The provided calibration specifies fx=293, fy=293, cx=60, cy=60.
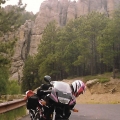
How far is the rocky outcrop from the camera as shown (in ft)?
287

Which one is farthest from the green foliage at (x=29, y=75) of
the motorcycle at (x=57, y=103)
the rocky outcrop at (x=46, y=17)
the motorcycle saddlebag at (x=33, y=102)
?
the motorcycle at (x=57, y=103)

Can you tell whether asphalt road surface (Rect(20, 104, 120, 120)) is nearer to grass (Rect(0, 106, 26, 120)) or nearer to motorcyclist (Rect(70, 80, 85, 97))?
grass (Rect(0, 106, 26, 120))

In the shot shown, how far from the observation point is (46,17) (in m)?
96.1

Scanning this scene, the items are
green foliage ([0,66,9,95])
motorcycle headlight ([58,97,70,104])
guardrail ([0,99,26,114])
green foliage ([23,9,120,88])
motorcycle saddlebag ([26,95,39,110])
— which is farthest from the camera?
green foliage ([23,9,120,88])

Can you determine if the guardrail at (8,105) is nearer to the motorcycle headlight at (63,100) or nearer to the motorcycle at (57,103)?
the motorcycle at (57,103)

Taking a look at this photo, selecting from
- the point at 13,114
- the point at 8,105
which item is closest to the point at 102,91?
the point at 13,114

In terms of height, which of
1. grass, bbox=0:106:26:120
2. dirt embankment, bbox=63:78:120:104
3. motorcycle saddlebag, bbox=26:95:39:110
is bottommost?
dirt embankment, bbox=63:78:120:104

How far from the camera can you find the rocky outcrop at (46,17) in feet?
287

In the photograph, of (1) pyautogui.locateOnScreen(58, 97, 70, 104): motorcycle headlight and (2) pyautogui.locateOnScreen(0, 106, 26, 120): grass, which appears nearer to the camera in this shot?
(1) pyautogui.locateOnScreen(58, 97, 70, 104): motorcycle headlight

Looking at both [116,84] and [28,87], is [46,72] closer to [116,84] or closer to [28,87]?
[28,87]

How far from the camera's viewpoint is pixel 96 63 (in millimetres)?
58094

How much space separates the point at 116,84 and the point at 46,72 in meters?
21.3

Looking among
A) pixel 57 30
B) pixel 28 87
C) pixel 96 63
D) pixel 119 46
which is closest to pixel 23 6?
pixel 119 46

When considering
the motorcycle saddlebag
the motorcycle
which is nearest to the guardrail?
the motorcycle saddlebag
